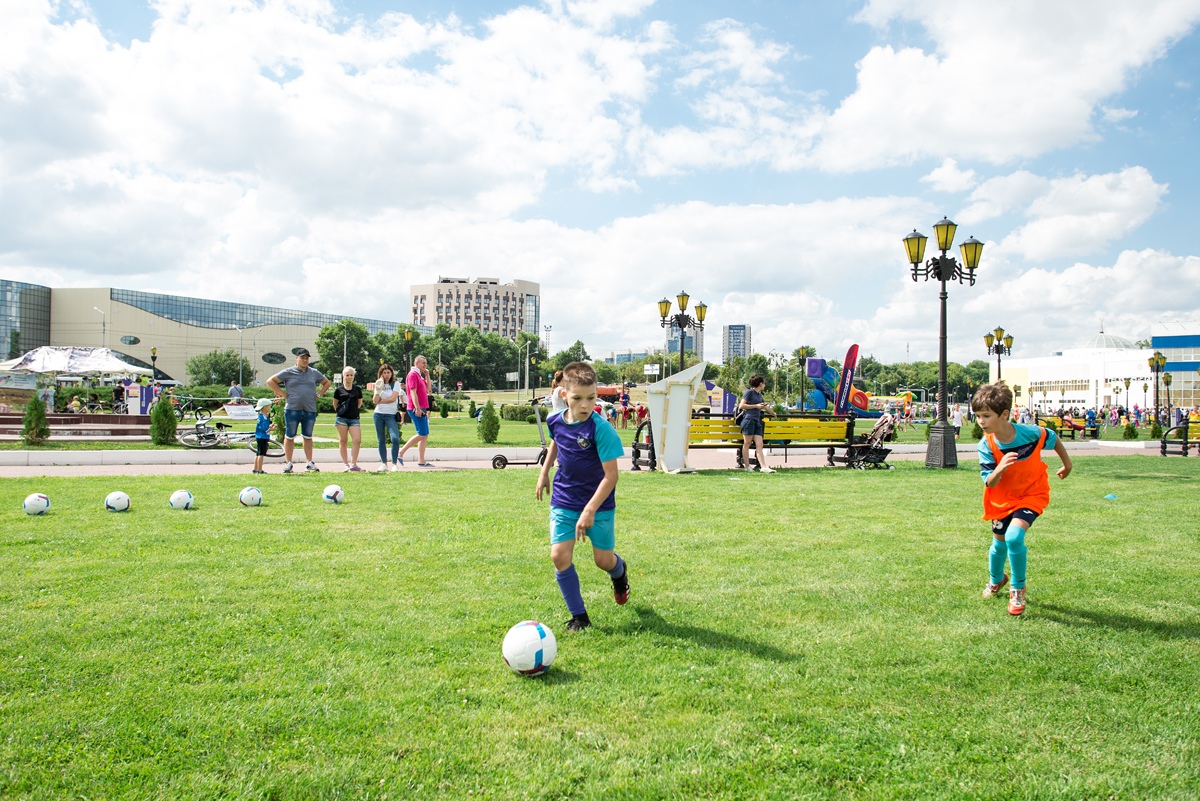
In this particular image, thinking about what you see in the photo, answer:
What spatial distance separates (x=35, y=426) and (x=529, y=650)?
62.0 feet

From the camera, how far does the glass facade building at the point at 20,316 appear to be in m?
98.2

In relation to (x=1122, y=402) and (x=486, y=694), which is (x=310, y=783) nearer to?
(x=486, y=694)

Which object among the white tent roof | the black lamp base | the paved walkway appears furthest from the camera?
the white tent roof

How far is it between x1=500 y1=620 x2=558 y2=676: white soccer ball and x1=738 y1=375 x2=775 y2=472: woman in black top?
10645 millimetres

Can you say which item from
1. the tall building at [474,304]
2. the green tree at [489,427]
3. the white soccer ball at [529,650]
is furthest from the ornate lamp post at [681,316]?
the tall building at [474,304]

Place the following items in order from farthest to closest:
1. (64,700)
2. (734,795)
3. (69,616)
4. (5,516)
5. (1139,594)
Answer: (5,516) < (1139,594) < (69,616) < (64,700) < (734,795)

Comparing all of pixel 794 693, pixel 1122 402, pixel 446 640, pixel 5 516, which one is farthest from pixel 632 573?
pixel 1122 402

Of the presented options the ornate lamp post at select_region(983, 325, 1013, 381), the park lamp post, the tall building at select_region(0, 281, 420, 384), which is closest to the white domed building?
the ornate lamp post at select_region(983, 325, 1013, 381)

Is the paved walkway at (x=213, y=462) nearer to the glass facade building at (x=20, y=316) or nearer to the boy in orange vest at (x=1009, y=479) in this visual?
the boy in orange vest at (x=1009, y=479)

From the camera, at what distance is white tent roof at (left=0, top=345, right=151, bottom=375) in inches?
1261

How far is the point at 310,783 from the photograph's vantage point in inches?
102

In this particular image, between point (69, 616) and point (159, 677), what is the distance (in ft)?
4.23

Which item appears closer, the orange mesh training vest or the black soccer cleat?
the black soccer cleat

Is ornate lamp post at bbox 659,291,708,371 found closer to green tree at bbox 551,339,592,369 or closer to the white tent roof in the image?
the white tent roof
